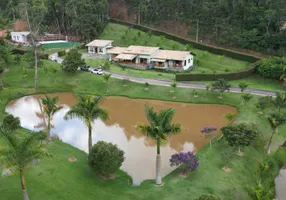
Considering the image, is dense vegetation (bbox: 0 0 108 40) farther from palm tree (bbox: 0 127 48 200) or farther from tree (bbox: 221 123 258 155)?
palm tree (bbox: 0 127 48 200)

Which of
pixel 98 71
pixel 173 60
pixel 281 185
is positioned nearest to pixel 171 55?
pixel 173 60

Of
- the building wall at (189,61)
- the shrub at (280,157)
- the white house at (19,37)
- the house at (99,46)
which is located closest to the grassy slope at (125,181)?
the shrub at (280,157)

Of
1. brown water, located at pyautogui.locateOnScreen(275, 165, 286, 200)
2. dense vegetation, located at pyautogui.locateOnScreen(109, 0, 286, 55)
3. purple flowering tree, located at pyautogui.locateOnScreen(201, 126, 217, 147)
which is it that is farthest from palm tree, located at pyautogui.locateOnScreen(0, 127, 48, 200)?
dense vegetation, located at pyautogui.locateOnScreen(109, 0, 286, 55)

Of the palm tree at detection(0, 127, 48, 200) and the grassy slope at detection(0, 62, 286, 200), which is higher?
the palm tree at detection(0, 127, 48, 200)

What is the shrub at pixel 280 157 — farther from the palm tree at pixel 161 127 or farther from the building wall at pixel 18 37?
the building wall at pixel 18 37

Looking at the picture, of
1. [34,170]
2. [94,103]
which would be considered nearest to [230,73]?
[94,103]

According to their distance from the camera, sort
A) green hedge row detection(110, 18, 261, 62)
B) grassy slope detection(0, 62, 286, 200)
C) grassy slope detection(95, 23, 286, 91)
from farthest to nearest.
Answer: green hedge row detection(110, 18, 261, 62) < grassy slope detection(95, 23, 286, 91) < grassy slope detection(0, 62, 286, 200)
